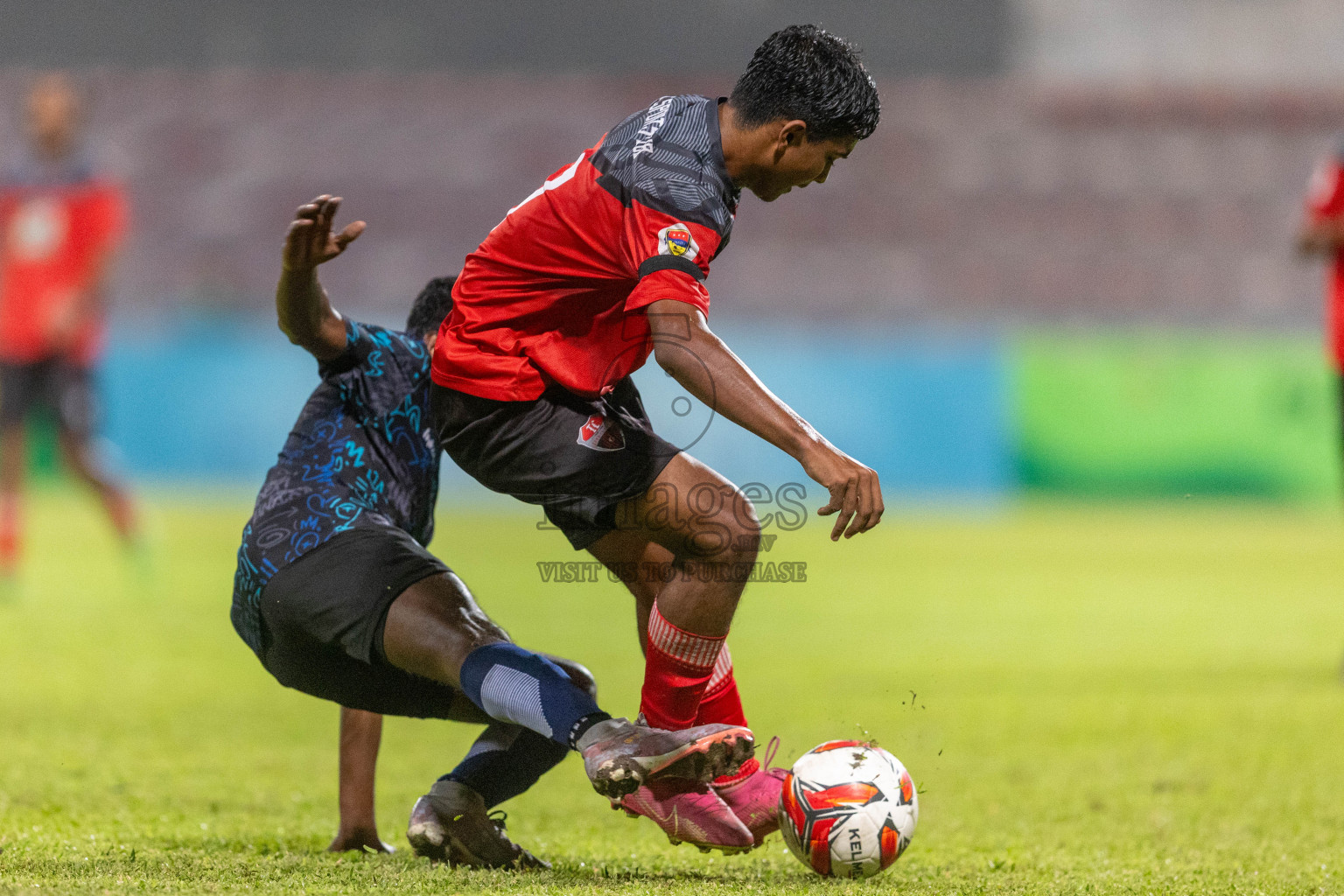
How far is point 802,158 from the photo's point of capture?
313 centimetres

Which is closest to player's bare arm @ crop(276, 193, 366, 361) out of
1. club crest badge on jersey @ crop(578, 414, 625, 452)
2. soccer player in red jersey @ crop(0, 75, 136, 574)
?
club crest badge on jersey @ crop(578, 414, 625, 452)

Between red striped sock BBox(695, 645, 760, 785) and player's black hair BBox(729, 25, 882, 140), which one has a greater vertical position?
player's black hair BBox(729, 25, 882, 140)

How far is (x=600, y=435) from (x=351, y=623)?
662 millimetres

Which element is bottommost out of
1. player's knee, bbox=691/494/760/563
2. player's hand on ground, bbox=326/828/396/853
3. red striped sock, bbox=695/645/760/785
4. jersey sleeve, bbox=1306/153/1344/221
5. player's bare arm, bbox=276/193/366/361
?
player's hand on ground, bbox=326/828/396/853

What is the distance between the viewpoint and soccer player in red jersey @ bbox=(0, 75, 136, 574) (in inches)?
357

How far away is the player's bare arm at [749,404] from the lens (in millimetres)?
2846

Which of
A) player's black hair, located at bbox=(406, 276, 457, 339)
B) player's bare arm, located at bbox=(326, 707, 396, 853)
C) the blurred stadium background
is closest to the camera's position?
player's bare arm, located at bbox=(326, 707, 396, 853)

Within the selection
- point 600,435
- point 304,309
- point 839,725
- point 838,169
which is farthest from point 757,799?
point 838,169

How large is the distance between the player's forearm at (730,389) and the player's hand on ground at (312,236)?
39.6 inches

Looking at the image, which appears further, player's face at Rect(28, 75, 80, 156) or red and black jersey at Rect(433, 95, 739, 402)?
player's face at Rect(28, 75, 80, 156)

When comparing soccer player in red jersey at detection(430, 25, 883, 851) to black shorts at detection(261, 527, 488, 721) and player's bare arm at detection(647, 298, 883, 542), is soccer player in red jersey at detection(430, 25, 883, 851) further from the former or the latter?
black shorts at detection(261, 527, 488, 721)

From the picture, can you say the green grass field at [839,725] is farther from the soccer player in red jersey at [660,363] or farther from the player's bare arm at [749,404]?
the player's bare arm at [749,404]

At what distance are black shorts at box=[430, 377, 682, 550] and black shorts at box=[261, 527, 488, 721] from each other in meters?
0.25

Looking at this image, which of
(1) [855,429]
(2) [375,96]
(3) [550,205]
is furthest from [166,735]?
(2) [375,96]
